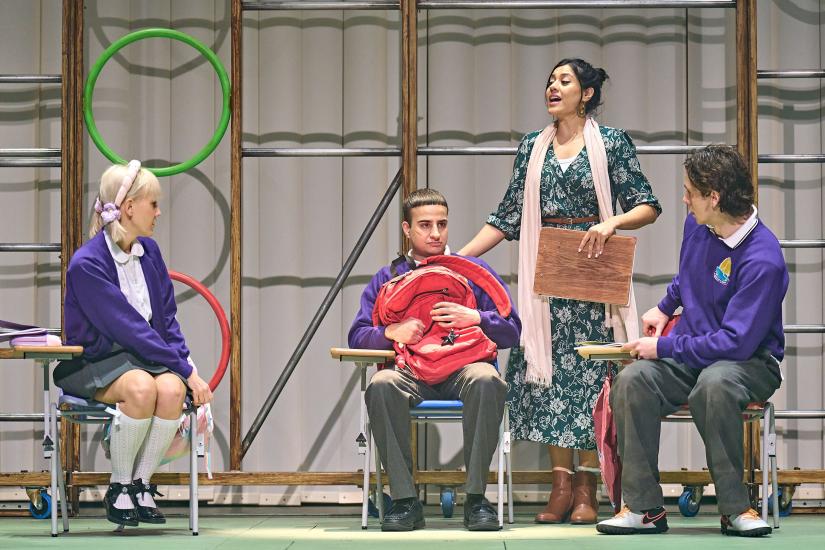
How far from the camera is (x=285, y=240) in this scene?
5.43 metres

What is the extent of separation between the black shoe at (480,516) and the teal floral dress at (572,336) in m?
0.54

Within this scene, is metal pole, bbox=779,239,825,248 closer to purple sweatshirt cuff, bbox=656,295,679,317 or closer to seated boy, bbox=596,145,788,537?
purple sweatshirt cuff, bbox=656,295,679,317

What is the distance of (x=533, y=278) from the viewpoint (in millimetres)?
4680

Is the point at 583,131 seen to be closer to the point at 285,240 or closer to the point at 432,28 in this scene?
the point at 432,28

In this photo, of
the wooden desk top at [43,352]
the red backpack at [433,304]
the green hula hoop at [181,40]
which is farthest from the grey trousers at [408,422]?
the green hula hoop at [181,40]

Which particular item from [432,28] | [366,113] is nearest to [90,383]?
[366,113]

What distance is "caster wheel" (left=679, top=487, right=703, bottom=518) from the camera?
4.87 meters

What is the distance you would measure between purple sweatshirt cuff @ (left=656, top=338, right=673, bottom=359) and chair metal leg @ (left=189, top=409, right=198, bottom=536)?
159cm

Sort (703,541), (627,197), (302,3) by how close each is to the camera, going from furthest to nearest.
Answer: (302,3) → (627,197) → (703,541)

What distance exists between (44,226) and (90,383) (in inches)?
61.9

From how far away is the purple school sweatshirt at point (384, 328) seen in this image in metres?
4.39

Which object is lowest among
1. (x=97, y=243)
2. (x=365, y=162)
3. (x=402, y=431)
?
(x=402, y=431)

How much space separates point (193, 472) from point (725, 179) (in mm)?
2041

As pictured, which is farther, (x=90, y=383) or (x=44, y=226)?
(x=44, y=226)
